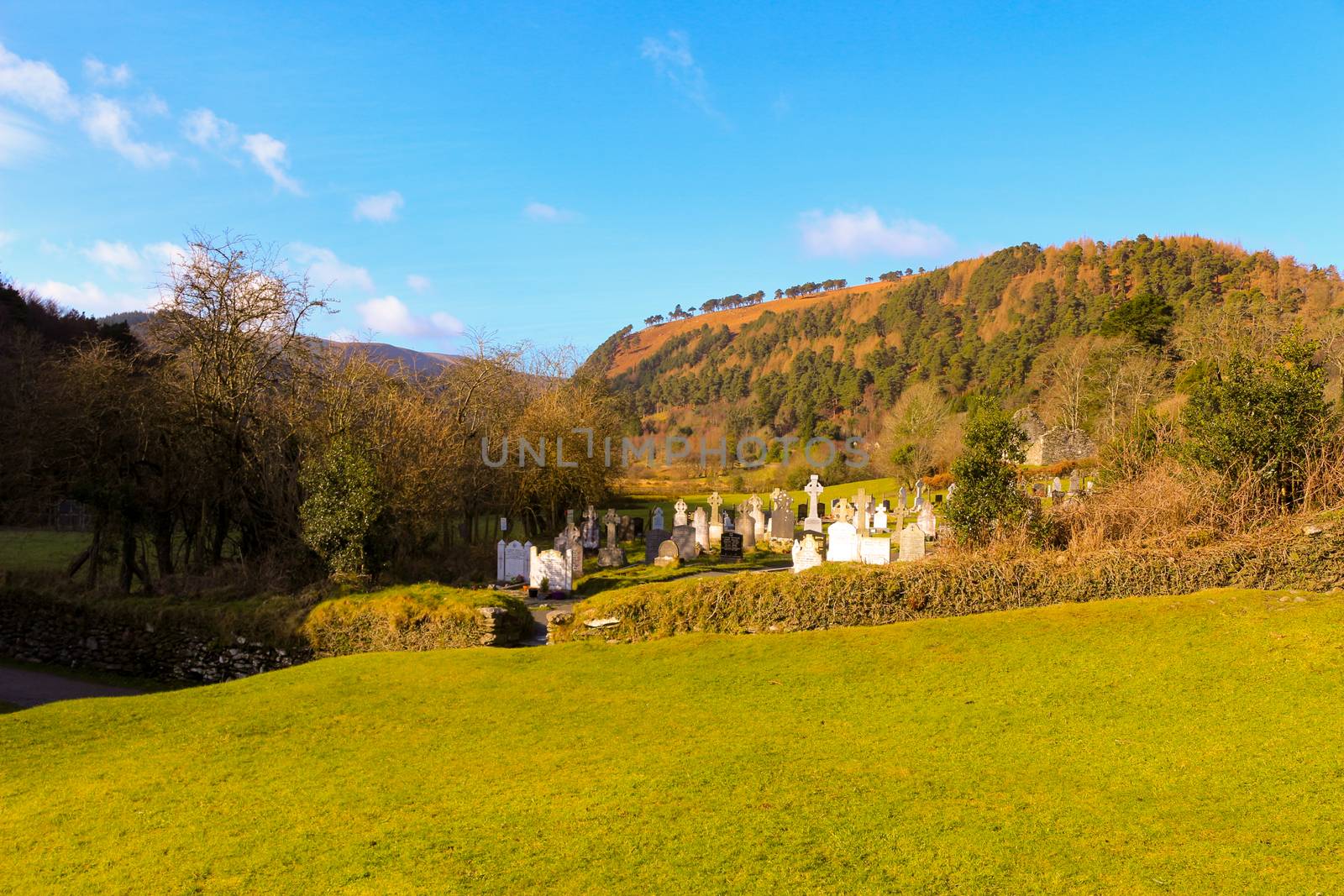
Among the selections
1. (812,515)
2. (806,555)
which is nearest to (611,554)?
(806,555)

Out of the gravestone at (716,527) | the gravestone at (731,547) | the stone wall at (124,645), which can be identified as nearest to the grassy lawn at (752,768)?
the stone wall at (124,645)

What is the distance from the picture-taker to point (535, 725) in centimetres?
837

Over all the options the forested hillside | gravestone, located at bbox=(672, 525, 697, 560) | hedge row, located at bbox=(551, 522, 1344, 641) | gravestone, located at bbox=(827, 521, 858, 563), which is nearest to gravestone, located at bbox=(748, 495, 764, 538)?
gravestone, located at bbox=(672, 525, 697, 560)

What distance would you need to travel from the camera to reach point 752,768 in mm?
6871

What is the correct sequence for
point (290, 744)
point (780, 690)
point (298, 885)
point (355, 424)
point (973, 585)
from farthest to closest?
point (355, 424), point (973, 585), point (780, 690), point (290, 744), point (298, 885)

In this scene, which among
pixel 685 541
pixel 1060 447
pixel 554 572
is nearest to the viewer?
pixel 554 572

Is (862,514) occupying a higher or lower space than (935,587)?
higher

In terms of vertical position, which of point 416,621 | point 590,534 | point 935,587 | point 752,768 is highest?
point 590,534

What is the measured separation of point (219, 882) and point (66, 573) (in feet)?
47.9

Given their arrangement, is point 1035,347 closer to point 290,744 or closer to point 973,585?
point 973,585

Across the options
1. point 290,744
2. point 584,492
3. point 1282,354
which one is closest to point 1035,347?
point 584,492

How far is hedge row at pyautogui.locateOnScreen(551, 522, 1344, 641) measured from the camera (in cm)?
1104

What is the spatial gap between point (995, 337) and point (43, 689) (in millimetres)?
91476

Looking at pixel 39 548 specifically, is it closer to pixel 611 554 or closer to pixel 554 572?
pixel 611 554
